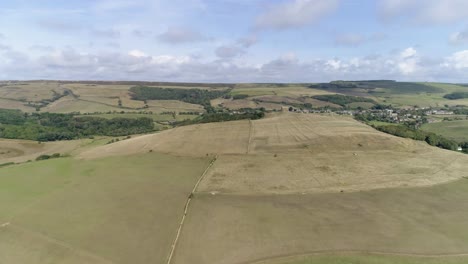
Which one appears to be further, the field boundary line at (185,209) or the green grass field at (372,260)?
the field boundary line at (185,209)

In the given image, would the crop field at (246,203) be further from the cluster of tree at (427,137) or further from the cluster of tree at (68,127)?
the cluster of tree at (68,127)

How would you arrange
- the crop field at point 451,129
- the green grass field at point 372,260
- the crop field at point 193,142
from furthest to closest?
1. the crop field at point 451,129
2. the crop field at point 193,142
3. the green grass field at point 372,260

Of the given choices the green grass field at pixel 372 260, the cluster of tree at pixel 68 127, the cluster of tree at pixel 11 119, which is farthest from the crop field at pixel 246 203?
the cluster of tree at pixel 11 119

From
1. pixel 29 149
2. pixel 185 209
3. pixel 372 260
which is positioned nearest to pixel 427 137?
pixel 372 260

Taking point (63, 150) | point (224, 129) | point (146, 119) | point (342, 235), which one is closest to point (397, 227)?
point (342, 235)

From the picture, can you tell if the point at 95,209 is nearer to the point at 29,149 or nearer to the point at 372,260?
the point at 372,260

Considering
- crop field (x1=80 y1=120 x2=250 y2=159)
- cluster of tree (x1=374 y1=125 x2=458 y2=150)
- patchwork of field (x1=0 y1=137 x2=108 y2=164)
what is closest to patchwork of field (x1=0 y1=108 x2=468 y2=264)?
crop field (x1=80 y1=120 x2=250 y2=159)
